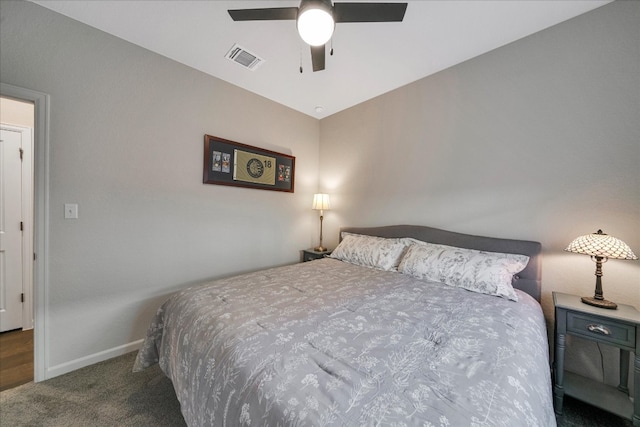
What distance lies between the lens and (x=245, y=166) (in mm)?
2721

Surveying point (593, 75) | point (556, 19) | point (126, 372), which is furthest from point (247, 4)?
point (126, 372)

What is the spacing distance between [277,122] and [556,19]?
8.92 feet

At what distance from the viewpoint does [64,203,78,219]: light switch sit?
173 cm

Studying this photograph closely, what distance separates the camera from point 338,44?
2004mm

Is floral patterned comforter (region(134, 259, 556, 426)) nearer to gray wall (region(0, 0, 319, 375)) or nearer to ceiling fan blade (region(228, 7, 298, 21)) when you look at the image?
gray wall (region(0, 0, 319, 375))

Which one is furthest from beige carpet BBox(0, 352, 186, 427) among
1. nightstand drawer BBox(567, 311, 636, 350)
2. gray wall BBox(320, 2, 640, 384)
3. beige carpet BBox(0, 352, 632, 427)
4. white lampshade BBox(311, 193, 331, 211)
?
gray wall BBox(320, 2, 640, 384)

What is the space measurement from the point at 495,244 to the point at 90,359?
11.3 feet

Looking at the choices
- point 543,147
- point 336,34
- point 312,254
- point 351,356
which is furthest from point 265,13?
point 312,254

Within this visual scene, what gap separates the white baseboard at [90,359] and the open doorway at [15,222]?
0.90m

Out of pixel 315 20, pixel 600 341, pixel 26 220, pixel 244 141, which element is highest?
pixel 315 20

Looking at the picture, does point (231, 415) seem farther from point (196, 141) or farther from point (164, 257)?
point (196, 141)

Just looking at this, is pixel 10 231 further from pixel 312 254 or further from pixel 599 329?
pixel 599 329

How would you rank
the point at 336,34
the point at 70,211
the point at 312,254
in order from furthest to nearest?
1. the point at 312,254
2. the point at 336,34
3. the point at 70,211

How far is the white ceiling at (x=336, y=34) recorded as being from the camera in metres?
1.66
